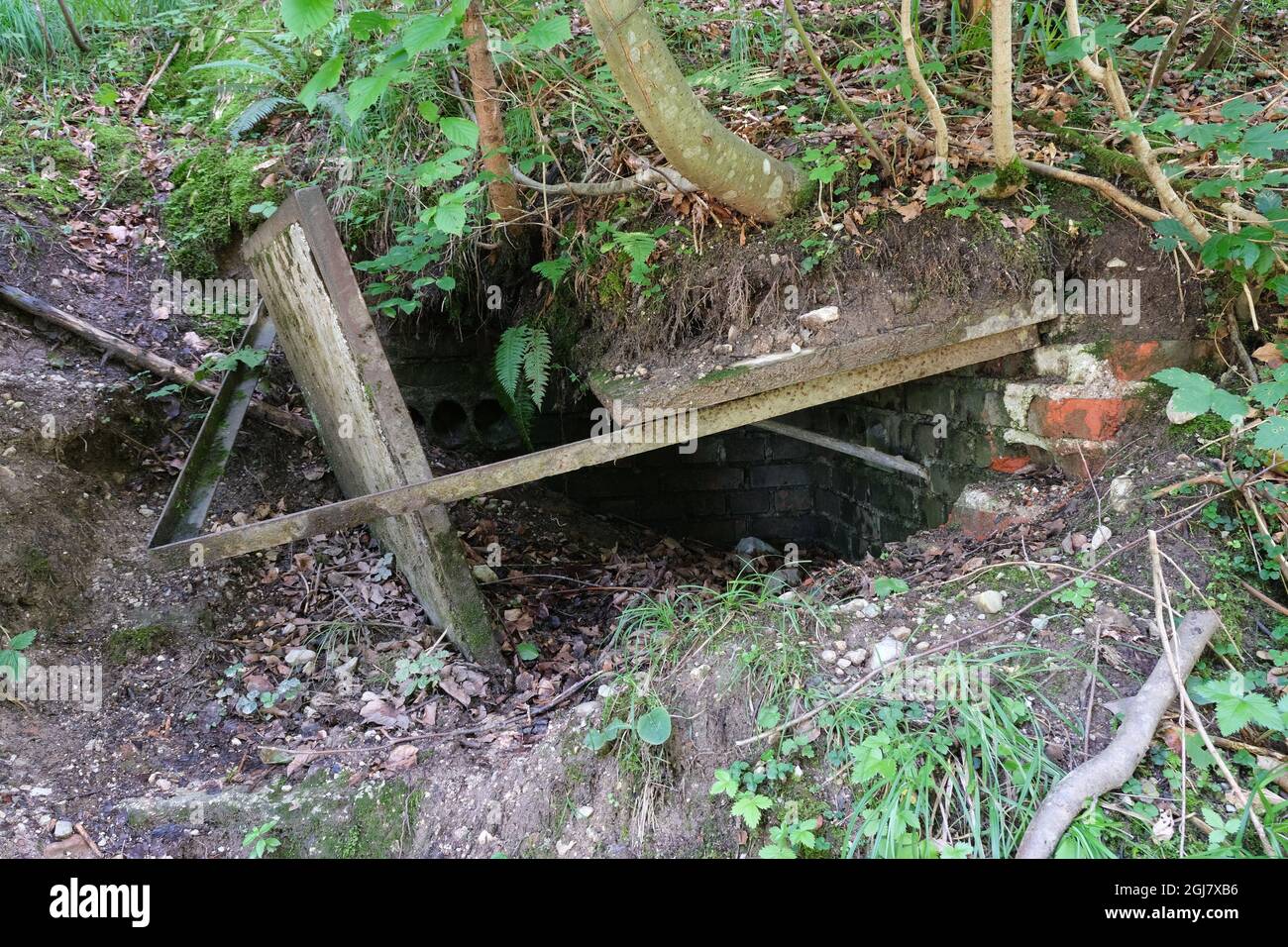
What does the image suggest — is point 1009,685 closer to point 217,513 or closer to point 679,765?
point 679,765

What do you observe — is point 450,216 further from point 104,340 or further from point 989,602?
point 104,340

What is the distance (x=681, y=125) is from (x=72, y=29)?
546 cm

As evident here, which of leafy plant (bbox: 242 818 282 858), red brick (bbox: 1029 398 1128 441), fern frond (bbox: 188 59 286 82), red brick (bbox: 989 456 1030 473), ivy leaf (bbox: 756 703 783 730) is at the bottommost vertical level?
leafy plant (bbox: 242 818 282 858)

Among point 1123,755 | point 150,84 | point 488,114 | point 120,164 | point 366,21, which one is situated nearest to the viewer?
point 1123,755

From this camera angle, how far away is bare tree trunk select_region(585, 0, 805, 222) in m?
2.73

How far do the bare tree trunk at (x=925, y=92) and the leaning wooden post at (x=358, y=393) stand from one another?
238 centimetres

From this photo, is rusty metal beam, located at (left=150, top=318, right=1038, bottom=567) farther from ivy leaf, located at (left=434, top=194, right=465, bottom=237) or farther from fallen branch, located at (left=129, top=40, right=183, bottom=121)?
fallen branch, located at (left=129, top=40, right=183, bottom=121)

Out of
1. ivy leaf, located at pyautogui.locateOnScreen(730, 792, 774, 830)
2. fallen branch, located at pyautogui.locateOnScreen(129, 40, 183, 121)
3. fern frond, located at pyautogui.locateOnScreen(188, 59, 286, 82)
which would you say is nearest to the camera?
ivy leaf, located at pyautogui.locateOnScreen(730, 792, 774, 830)

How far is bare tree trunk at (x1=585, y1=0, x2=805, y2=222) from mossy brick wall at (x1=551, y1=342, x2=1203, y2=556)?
4.62 ft

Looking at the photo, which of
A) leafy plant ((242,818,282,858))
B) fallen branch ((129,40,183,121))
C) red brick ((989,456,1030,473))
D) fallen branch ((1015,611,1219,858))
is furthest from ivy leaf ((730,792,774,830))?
fallen branch ((129,40,183,121))

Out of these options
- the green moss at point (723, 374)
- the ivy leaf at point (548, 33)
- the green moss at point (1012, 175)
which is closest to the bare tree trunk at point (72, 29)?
the ivy leaf at point (548, 33)

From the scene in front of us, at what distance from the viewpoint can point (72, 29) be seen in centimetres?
592

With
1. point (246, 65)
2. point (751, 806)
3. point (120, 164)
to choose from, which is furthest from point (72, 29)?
point (751, 806)

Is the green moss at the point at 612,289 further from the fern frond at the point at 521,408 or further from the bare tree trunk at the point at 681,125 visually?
the fern frond at the point at 521,408
